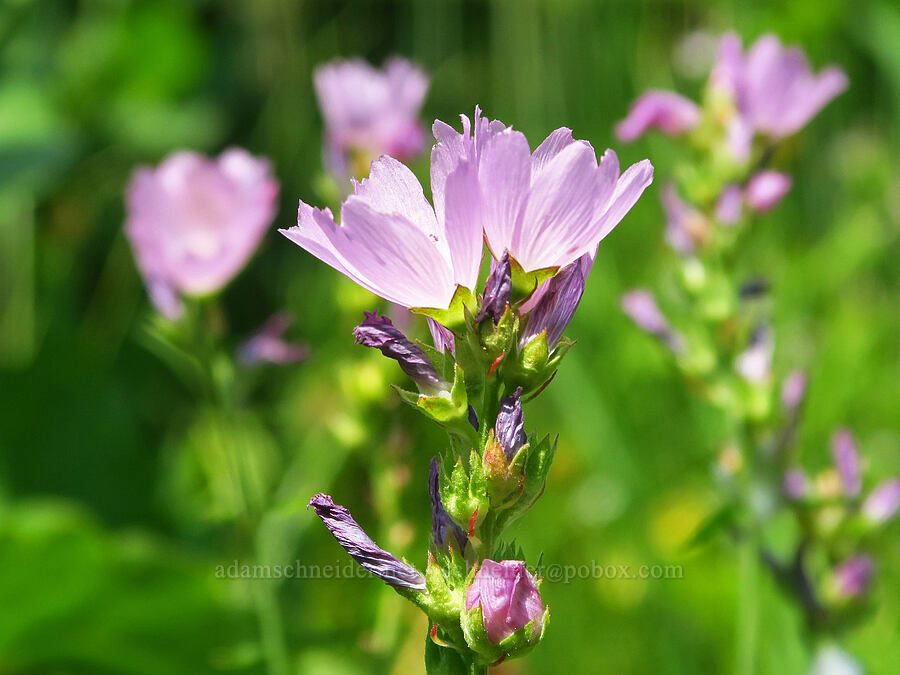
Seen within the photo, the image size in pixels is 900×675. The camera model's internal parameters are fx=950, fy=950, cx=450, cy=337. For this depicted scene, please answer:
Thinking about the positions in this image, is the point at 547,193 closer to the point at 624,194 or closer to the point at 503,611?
the point at 624,194

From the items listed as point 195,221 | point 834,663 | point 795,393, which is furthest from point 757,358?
point 195,221

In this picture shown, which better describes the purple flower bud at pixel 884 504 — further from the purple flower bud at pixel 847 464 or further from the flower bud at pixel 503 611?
the flower bud at pixel 503 611

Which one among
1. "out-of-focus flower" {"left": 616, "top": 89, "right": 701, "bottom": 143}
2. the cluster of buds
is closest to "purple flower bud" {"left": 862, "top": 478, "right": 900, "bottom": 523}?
"out-of-focus flower" {"left": 616, "top": 89, "right": 701, "bottom": 143}

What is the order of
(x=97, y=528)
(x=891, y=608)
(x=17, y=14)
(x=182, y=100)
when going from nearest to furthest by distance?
(x=97, y=528), (x=17, y=14), (x=891, y=608), (x=182, y=100)

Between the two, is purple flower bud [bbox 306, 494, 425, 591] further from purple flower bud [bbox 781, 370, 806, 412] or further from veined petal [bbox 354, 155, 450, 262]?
purple flower bud [bbox 781, 370, 806, 412]

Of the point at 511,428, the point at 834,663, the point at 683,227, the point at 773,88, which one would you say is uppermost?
the point at 773,88

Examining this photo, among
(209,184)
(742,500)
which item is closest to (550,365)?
(742,500)

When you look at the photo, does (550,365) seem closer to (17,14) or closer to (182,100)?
(17,14)
